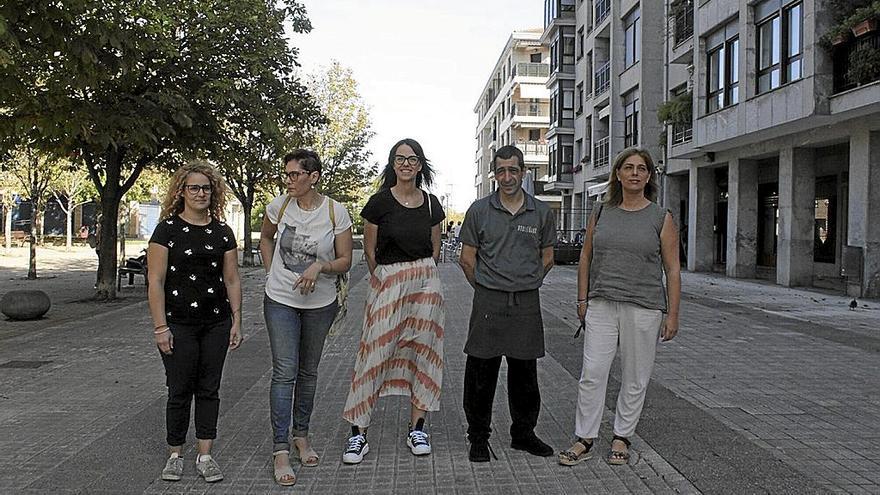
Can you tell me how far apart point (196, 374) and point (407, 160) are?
185cm

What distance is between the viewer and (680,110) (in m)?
26.4

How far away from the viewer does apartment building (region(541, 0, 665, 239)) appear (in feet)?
109

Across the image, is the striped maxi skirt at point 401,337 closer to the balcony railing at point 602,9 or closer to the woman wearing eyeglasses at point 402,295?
the woman wearing eyeglasses at point 402,295

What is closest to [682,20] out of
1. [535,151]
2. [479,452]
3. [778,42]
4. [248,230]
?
[778,42]

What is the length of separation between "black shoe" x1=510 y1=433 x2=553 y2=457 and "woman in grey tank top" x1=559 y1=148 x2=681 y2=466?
14 cm

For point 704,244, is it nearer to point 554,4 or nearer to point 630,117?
point 630,117

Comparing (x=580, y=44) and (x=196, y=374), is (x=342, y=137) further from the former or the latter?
(x=196, y=374)

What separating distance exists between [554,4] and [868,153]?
31667mm

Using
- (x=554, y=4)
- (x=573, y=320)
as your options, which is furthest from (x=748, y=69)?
(x=554, y=4)

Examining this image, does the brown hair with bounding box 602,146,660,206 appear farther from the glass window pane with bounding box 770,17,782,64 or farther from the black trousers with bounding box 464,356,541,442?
the glass window pane with bounding box 770,17,782,64

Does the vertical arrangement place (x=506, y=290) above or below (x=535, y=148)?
below

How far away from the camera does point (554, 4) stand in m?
46.7

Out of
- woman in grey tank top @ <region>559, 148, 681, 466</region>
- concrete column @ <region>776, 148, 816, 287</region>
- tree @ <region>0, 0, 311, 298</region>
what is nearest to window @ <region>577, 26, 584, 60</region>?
concrete column @ <region>776, 148, 816, 287</region>

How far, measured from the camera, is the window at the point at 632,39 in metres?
33.7
